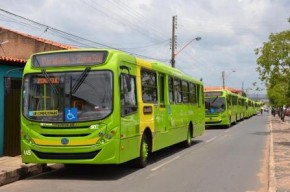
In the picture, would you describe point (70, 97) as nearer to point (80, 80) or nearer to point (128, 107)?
point (80, 80)

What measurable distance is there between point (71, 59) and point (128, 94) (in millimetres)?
1578

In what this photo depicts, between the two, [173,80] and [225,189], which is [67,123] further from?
[173,80]

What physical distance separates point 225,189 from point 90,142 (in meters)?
3.05

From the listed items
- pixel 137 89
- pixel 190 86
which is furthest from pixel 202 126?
pixel 137 89

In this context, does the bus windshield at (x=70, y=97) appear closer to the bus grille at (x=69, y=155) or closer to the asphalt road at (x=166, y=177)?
the bus grille at (x=69, y=155)

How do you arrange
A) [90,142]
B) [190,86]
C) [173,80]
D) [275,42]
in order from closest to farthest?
[90,142] < [173,80] < [190,86] < [275,42]

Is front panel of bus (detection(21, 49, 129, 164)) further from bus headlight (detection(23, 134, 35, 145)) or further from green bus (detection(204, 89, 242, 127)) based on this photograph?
green bus (detection(204, 89, 242, 127))

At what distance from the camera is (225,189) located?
9.96 meters

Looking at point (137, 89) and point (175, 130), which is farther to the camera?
point (175, 130)

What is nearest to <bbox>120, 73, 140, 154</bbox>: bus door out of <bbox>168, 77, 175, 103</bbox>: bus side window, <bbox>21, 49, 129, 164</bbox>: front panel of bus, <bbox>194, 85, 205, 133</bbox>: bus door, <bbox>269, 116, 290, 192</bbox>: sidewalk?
<bbox>21, 49, 129, 164</bbox>: front panel of bus

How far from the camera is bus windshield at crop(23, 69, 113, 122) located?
1109cm

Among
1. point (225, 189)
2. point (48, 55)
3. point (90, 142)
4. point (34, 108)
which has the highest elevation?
point (48, 55)

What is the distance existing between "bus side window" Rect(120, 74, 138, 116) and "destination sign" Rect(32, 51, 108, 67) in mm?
688

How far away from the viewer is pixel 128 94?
39.2 ft
